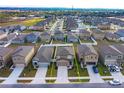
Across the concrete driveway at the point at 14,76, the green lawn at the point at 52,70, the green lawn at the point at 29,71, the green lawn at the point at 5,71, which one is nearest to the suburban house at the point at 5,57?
the green lawn at the point at 5,71

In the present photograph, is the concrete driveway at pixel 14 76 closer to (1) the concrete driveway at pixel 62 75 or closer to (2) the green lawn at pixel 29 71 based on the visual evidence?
(2) the green lawn at pixel 29 71

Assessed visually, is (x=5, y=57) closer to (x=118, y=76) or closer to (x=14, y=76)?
(x=14, y=76)

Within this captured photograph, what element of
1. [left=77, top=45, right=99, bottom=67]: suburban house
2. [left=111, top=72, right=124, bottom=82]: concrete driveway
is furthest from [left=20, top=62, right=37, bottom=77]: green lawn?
[left=111, top=72, right=124, bottom=82]: concrete driveway

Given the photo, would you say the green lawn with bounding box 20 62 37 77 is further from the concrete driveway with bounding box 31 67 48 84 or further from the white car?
the white car

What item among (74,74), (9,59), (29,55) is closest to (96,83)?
(74,74)

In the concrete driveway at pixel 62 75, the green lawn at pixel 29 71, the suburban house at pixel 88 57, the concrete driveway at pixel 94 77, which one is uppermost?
the suburban house at pixel 88 57

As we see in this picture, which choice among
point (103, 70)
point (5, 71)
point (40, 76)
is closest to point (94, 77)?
point (103, 70)
